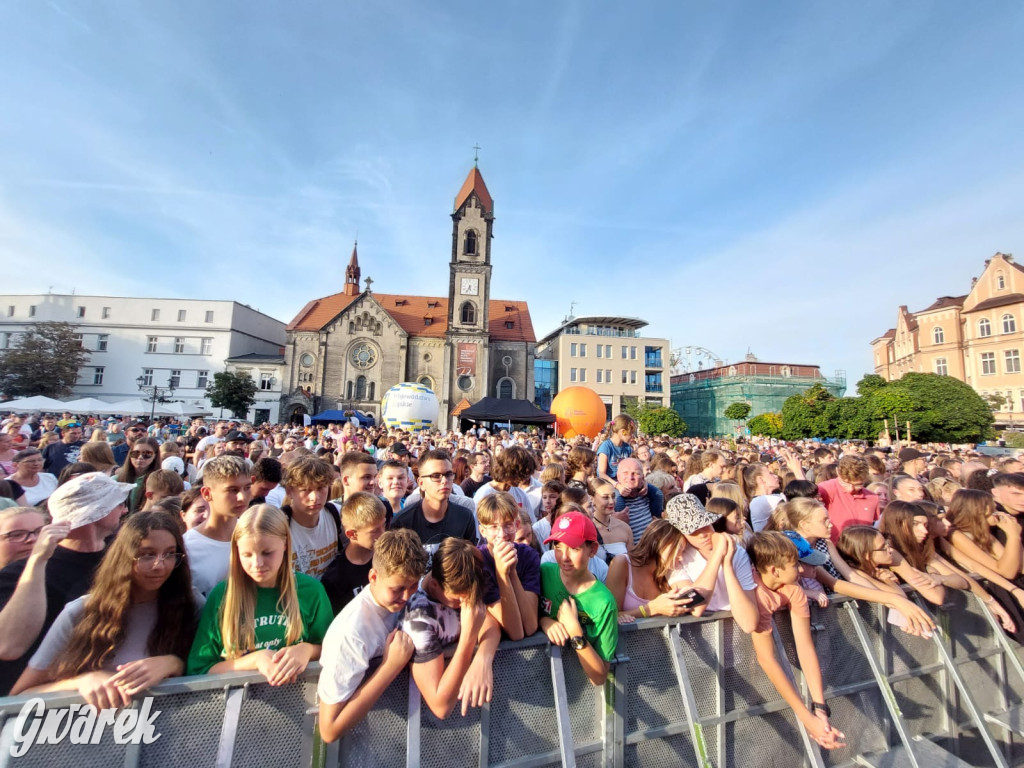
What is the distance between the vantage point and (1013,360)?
39750mm

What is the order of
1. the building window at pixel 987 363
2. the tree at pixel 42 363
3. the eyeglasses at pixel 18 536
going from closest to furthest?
the eyeglasses at pixel 18 536 < the building window at pixel 987 363 < the tree at pixel 42 363

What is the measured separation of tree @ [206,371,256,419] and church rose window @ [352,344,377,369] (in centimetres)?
952

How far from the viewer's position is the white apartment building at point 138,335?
4822cm

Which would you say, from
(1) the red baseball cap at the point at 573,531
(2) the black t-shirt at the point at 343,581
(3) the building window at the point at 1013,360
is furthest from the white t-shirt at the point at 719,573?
(3) the building window at the point at 1013,360

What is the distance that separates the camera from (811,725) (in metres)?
2.72

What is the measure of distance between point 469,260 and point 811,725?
4340 centimetres

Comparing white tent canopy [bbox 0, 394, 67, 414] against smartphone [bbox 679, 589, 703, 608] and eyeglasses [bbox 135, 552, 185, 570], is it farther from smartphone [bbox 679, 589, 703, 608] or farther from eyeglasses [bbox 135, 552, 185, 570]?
smartphone [bbox 679, 589, 703, 608]

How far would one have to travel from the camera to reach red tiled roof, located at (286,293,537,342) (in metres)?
44.8

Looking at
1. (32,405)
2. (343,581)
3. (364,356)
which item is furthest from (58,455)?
(364,356)

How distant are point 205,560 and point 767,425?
4867 centimetres

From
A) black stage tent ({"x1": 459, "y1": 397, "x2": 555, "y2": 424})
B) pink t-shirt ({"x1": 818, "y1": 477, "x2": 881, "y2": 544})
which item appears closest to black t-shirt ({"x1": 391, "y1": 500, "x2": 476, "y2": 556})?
pink t-shirt ({"x1": 818, "y1": 477, "x2": 881, "y2": 544})

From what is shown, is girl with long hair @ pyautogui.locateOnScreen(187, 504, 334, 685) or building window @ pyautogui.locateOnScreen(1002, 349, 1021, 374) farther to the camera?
building window @ pyautogui.locateOnScreen(1002, 349, 1021, 374)

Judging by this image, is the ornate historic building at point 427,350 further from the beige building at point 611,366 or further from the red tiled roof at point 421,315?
the beige building at point 611,366

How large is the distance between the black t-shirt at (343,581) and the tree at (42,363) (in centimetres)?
5785
